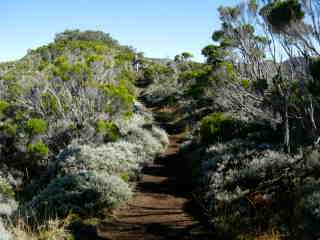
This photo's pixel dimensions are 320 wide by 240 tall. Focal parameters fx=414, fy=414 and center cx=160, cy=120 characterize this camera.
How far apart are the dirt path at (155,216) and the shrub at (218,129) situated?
11.5 feet

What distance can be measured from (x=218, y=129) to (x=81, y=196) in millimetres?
8336

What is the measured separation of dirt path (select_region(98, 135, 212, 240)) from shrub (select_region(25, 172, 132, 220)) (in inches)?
16.9

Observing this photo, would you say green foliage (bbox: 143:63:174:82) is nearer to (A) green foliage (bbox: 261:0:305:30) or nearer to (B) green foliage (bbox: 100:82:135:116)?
(B) green foliage (bbox: 100:82:135:116)

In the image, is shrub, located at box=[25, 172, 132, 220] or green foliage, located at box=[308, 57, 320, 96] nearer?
green foliage, located at box=[308, 57, 320, 96]

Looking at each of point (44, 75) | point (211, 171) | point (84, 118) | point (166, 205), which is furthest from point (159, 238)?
point (44, 75)

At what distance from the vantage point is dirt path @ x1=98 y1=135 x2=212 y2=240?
8789mm

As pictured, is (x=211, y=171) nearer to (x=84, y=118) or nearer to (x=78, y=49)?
(x=84, y=118)

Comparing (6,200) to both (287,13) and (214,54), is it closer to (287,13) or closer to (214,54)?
(287,13)

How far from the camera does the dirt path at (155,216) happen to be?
8.79 meters

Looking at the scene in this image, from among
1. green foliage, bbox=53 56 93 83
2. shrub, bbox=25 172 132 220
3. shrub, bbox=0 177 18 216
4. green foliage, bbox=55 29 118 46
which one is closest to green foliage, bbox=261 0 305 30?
shrub, bbox=25 172 132 220

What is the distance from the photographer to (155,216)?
1013cm

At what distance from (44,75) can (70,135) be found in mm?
6590

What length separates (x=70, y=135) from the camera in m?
19.2

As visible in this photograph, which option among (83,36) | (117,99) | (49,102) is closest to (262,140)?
(117,99)
